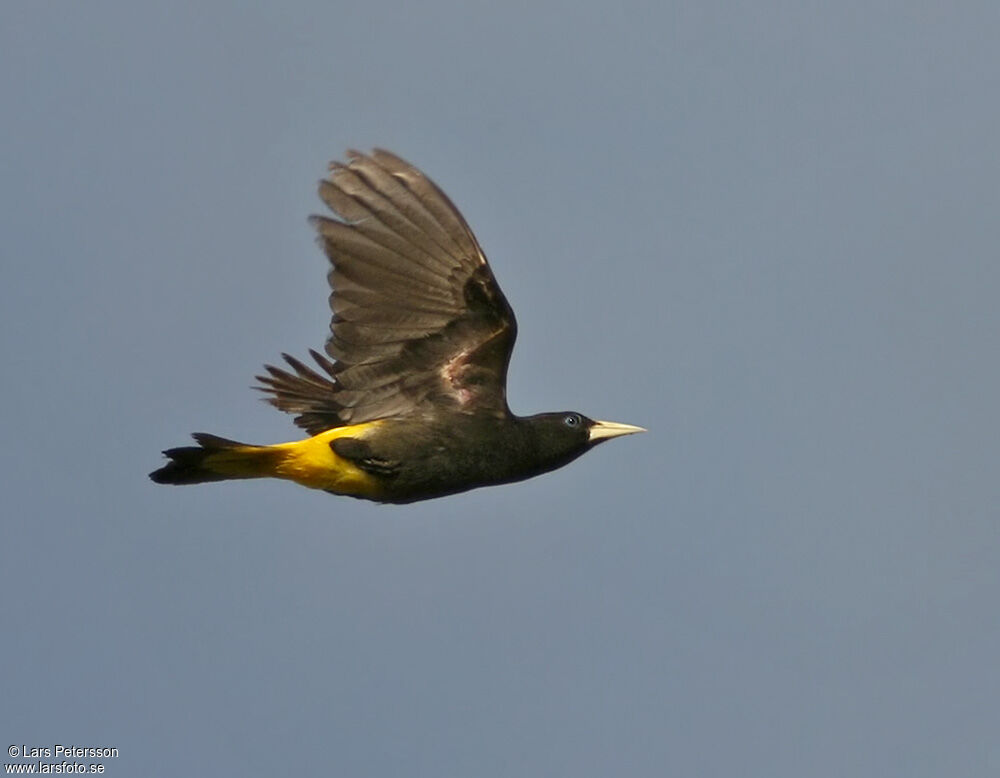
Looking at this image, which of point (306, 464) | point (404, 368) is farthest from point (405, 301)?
point (306, 464)

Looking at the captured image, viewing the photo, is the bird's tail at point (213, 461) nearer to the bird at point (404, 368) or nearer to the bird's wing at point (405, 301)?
the bird at point (404, 368)

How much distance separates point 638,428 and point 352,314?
A: 2422 millimetres

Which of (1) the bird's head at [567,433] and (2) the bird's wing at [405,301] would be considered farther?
(1) the bird's head at [567,433]

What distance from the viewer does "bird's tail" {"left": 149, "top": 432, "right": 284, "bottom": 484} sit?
14242 millimetres

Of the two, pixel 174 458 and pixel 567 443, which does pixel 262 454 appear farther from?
pixel 567 443

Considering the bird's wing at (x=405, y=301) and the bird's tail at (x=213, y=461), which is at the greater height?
the bird's wing at (x=405, y=301)

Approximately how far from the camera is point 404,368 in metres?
14.7

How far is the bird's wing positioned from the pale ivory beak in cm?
81

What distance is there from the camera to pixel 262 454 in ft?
47.2

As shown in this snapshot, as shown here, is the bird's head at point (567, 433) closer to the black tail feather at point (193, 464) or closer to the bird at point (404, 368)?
the bird at point (404, 368)

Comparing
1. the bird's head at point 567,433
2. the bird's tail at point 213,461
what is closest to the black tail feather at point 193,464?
the bird's tail at point 213,461

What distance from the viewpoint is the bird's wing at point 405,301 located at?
14008 mm

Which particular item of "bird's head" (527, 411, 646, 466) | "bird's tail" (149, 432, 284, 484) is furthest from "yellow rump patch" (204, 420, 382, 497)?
"bird's head" (527, 411, 646, 466)

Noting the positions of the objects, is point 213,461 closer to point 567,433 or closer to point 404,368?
point 404,368
